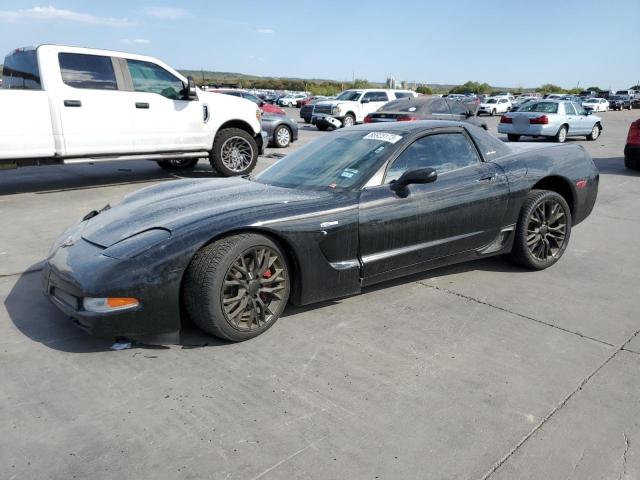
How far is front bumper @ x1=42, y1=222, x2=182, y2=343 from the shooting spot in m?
3.00

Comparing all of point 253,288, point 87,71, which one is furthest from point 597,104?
point 253,288

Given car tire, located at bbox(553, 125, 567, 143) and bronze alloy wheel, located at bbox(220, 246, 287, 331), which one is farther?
car tire, located at bbox(553, 125, 567, 143)

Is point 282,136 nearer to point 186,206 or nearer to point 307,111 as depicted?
point 186,206

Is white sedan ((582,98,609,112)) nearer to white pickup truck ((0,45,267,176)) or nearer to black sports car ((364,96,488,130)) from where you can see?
black sports car ((364,96,488,130))

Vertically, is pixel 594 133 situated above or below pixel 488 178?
below

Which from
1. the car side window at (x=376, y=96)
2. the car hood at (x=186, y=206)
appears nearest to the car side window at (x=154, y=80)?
the car hood at (x=186, y=206)

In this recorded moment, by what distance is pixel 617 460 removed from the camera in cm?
230

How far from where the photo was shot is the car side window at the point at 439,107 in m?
14.3

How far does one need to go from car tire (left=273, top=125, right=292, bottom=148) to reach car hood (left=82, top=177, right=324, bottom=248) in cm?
974

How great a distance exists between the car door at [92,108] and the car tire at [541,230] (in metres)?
6.04

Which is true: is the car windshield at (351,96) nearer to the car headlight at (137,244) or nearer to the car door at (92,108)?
the car door at (92,108)

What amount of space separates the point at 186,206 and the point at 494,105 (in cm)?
4072

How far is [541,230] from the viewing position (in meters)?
4.68

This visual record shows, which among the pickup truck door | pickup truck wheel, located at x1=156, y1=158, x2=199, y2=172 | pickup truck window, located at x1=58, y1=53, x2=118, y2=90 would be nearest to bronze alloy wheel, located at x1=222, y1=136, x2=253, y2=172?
pickup truck wheel, located at x1=156, y1=158, x2=199, y2=172
